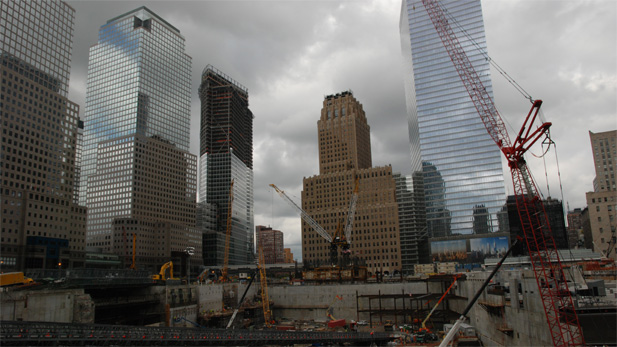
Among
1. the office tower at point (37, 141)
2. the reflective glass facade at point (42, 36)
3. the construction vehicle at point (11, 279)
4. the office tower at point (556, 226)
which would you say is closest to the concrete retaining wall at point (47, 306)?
the construction vehicle at point (11, 279)

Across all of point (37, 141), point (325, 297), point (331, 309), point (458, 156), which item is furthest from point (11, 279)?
point (458, 156)

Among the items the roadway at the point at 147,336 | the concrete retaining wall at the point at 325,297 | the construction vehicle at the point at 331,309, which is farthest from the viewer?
the concrete retaining wall at the point at 325,297

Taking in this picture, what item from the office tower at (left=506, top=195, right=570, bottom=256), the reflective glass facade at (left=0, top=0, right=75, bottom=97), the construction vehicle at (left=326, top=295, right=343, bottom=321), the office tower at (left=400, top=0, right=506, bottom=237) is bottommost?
the construction vehicle at (left=326, top=295, right=343, bottom=321)

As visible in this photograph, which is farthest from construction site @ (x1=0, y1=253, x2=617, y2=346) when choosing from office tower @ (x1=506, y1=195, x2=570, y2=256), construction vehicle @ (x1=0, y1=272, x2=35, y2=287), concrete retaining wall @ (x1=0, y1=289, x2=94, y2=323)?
office tower @ (x1=506, y1=195, x2=570, y2=256)

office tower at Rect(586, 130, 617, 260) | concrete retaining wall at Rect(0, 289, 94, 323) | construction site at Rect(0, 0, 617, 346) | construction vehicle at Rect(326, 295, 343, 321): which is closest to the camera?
construction site at Rect(0, 0, 617, 346)

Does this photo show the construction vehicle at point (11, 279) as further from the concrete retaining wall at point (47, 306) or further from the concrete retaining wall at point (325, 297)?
the concrete retaining wall at point (325, 297)

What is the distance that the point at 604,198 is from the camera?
142 meters

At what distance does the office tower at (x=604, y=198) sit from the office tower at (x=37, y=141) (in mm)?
153636

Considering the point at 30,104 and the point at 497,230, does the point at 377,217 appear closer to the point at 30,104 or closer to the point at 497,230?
the point at 497,230

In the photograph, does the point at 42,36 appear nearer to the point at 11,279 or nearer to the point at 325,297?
the point at 11,279

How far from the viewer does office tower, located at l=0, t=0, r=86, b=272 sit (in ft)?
424

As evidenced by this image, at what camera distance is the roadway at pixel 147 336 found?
3744 centimetres

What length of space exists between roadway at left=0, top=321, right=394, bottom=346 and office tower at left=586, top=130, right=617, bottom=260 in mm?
79665

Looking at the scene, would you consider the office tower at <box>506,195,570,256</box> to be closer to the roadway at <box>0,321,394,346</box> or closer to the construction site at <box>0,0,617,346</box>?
the construction site at <box>0,0,617,346</box>
